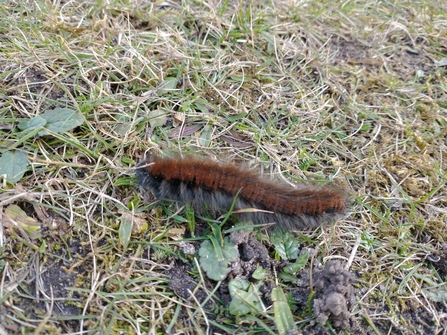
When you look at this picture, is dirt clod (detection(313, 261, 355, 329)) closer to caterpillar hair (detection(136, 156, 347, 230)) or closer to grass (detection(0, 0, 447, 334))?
grass (detection(0, 0, 447, 334))

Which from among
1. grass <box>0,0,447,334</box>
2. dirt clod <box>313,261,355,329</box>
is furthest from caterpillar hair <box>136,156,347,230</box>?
dirt clod <box>313,261,355,329</box>

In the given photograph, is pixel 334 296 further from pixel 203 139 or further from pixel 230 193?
pixel 203 139

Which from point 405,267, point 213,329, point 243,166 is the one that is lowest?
point 213,329

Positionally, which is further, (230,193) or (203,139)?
(203,139)

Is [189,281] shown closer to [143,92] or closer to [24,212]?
[24,212]

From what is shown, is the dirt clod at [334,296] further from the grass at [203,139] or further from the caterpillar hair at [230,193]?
the caterpillar hair at [230,193]

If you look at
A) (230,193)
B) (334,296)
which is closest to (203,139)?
(230,193)

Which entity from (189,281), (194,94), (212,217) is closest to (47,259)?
(189,281)
